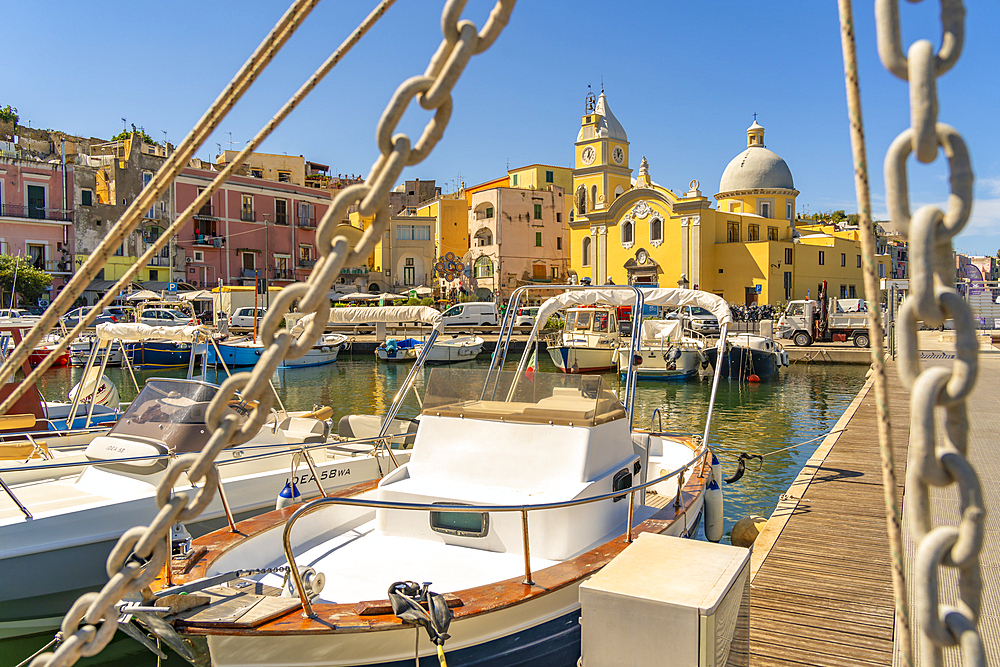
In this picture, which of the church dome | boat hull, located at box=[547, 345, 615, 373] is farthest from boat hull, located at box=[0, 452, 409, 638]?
the church dome

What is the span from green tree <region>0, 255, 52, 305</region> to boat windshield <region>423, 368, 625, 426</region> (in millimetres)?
40847

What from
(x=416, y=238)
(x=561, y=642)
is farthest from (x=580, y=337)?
(x=416, y=238)

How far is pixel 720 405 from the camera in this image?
21.3 meters

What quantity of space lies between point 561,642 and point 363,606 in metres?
1.45

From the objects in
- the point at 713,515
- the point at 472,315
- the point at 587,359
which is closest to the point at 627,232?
the point at 472,315

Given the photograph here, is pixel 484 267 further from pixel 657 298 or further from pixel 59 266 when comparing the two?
pixel 657 298

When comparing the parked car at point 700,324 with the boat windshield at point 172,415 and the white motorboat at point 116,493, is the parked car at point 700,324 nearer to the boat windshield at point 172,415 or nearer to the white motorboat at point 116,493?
the white motorboat at point 116,493

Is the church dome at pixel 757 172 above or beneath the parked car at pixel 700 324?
above

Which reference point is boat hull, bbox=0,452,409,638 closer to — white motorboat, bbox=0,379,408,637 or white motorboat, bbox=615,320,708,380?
white motorboat, bbox=0,379,408,637

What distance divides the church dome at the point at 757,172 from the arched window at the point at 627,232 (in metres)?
9.07

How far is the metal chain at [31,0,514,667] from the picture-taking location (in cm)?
192

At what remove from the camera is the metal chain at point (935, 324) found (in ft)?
4.70

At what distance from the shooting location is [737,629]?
369 cm

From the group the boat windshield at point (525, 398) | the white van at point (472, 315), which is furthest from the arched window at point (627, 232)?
the boat windshield at point (525, 398)
